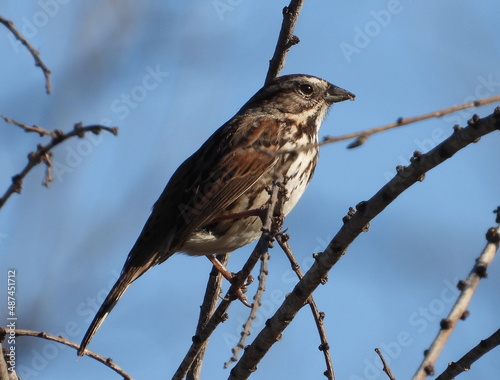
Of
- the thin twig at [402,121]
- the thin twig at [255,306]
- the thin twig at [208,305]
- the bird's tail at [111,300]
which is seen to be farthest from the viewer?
the bird's tail at [111,300]

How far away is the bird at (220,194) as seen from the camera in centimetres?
551

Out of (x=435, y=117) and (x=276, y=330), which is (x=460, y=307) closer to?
(x=435, y=117)

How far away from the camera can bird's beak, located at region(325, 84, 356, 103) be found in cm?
631

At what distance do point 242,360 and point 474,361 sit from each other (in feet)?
4.29

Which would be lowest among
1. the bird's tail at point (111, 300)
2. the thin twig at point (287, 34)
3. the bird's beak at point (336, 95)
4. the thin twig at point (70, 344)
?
the thin twig at point (70, 344)

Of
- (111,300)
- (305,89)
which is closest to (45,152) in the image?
(111,300)

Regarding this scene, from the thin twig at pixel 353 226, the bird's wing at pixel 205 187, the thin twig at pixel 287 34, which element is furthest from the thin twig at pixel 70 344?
the thin twig at pixel 287 34

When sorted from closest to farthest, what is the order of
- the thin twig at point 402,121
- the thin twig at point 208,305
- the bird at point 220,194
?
the thin twig at point 402,121, the thin twig at point 208,305, the bird at point 220,194

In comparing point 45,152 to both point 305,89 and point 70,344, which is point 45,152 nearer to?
point 70,344

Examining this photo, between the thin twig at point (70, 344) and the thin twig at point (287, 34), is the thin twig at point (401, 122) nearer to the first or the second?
the thin twig at point (70, 344)

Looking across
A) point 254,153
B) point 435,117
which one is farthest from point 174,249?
point 435,117

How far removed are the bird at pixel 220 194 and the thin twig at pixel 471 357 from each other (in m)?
2.55

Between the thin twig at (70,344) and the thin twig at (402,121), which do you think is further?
the thin twig at (70,344)

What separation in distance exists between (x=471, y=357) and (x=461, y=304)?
359mm
